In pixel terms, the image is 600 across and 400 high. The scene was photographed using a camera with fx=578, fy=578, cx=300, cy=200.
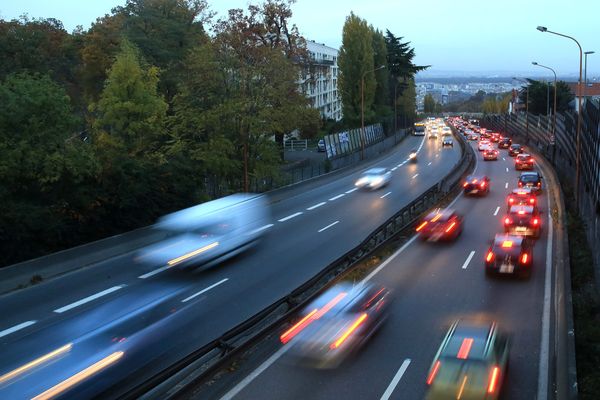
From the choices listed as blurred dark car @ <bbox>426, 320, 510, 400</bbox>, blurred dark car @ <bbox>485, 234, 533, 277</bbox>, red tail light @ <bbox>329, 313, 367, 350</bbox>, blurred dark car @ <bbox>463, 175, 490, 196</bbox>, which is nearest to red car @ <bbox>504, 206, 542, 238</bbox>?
blurred dark car @ <bbox>485, 234, 533, 277</bbox>

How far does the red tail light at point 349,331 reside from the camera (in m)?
11.5

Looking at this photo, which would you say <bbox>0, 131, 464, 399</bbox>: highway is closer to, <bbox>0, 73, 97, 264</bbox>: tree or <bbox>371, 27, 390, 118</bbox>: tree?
<bbox>0, 73, 97, 264</bbox>: tree

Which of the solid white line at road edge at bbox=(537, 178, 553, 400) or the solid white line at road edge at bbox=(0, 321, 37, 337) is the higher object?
the solid white line at road edge at bbox=(0, 321, 37, 337)

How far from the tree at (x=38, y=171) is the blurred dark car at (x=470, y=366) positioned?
15.7 metres

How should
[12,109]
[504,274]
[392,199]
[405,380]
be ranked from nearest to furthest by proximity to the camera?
1. [405,380]
2. [504,274]
3. [12,109]
4. [392,199]

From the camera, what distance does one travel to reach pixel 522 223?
79.9ft

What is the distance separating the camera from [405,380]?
10.9 metres

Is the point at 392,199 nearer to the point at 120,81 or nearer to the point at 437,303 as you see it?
the point at 120,81

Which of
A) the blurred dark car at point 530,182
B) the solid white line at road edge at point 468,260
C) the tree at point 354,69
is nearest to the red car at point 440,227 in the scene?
the solid white line at road edge at point 468,260

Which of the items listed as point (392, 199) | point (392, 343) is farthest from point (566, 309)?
point (392, 199)

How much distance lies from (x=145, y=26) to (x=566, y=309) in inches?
1832

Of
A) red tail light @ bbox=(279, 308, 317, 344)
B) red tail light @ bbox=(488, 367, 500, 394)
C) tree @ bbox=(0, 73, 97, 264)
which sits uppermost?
tree @ bbox=(0, 73, 97, 264)

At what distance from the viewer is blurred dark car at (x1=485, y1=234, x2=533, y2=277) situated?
18062 millimetres

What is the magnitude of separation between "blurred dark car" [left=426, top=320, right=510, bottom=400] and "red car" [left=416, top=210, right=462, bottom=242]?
513 inches
